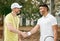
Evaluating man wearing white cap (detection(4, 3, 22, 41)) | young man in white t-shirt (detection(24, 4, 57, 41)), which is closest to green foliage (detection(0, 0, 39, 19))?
man wearing white cap (detection(4, 3, 22, 41))

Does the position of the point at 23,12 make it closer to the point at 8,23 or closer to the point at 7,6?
the point at 7,6

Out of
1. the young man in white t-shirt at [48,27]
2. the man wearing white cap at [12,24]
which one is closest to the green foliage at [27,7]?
the man wearing white cap at [12,24]

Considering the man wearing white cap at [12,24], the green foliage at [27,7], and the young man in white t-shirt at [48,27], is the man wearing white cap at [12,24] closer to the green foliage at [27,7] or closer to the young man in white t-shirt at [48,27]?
the young man in white t-shirt at [48,27]

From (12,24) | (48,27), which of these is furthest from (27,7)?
(48,27)

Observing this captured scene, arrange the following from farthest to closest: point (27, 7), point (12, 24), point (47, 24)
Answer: point (27, 7) → point (12, 24) → point (47, 24)

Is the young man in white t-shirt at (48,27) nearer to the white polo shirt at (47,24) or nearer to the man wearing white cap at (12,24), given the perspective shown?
the white polo shirt at (47,24)

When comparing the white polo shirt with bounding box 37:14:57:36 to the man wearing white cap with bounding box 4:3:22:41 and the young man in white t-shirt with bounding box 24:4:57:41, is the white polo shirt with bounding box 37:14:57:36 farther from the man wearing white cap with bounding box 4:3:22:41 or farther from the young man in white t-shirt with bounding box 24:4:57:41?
the man wearing white cap with bounding box 4:3:22:41

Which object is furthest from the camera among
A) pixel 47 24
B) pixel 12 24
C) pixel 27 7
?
pixel 27 7

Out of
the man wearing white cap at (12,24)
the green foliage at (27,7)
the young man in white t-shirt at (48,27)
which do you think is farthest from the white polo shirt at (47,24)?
the green foliage at (27,7)

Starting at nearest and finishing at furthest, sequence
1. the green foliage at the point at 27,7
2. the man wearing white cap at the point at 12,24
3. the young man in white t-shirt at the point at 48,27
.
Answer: the young man in white t-shirt at the point at 48,27, the man wearing white cap at the point at 12,24, the green foliage at the point at 27,7

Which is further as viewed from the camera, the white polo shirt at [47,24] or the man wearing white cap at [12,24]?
the man wearing white cap at [12,24]

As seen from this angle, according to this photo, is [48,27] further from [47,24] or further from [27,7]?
[27,7]

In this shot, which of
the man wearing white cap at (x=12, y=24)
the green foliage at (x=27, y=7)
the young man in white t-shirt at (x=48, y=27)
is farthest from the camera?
the green foliage at (x=27, y=7)

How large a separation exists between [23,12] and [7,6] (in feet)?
4.03
